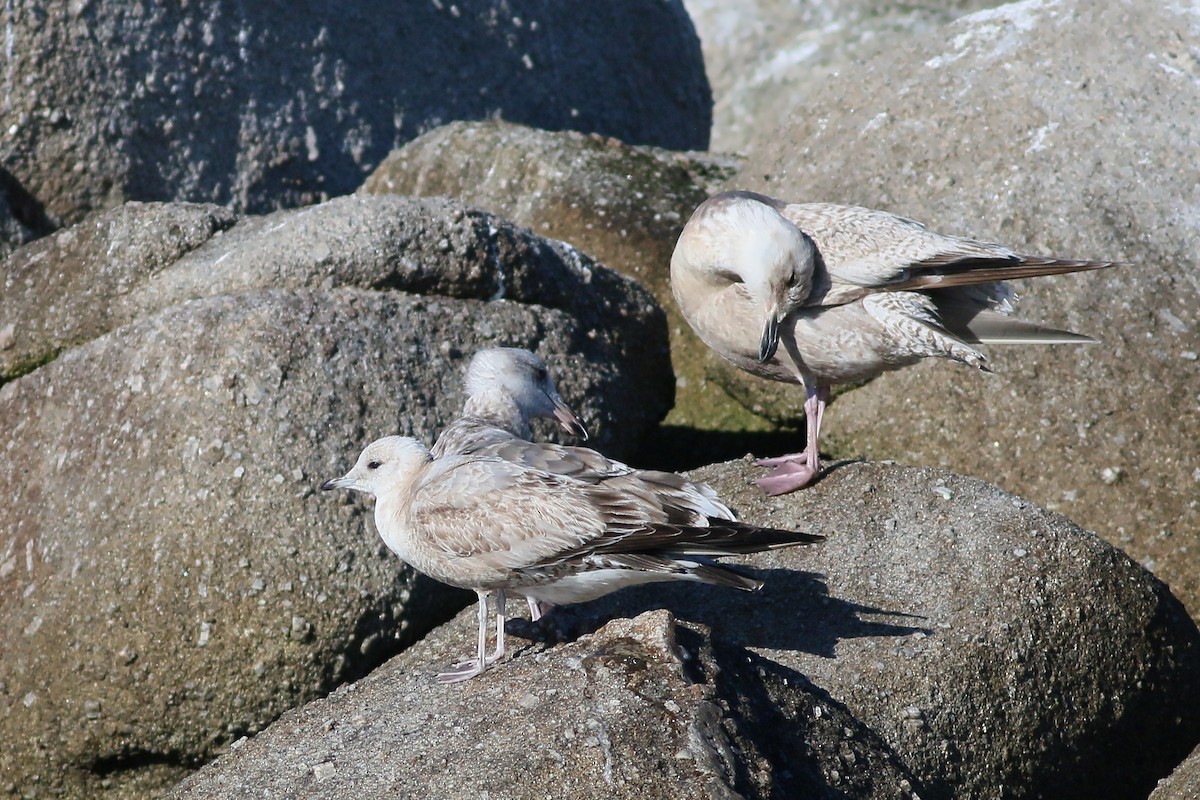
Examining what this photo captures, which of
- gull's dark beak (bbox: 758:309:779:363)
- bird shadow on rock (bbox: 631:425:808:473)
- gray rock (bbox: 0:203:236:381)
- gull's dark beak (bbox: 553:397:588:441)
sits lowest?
bird shadow on rock (bbox: 631:425:808:473)

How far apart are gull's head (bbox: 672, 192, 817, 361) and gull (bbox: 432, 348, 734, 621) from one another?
2.98 ft

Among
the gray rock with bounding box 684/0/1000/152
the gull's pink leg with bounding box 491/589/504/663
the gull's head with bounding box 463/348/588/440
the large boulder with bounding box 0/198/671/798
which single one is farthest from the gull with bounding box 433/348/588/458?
the gray rock with bounding box 684/0/1000/152

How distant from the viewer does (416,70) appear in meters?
9.84

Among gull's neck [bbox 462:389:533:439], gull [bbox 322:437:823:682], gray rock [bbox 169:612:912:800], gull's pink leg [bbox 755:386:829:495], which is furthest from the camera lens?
gull's pink leg [bbox 755:386:829:495]

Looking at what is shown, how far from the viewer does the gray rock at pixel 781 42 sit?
16.7 meters

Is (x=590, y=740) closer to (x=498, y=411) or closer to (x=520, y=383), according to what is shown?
(x=498, y=411)

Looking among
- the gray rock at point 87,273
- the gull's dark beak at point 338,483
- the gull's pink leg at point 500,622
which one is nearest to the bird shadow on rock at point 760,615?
the gull's pink leg at point 500,622

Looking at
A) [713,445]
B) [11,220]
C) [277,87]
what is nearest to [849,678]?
[713,445]

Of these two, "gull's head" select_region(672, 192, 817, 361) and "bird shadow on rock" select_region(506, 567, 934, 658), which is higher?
"gull's head" select_region(672, 192, 817, 361)

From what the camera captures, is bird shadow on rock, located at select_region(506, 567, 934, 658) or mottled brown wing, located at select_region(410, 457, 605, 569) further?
bird shadow on rock, located at select_region(506, 567, 934, 658)

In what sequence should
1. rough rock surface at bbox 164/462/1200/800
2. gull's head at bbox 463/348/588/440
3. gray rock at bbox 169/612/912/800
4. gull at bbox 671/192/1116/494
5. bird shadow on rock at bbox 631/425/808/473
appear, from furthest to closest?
1. bird shadow on rock at bbox 631/425/808/473
2. gull at bbox 671/192/1116/494
3. gull's head at bbox 463/348/588/440
4. rough rock surface at bbox 164/462/1200/800
5. gray rock at bbox 169/612/912/800

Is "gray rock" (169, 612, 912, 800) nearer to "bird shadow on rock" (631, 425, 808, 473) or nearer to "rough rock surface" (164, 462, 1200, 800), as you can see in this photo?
"rough rock surface" (164, 462, 1200, 800)

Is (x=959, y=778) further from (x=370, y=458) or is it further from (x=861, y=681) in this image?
(x=370, y=458)

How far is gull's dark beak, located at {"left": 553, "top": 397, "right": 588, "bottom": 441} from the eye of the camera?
6.12 m
